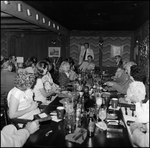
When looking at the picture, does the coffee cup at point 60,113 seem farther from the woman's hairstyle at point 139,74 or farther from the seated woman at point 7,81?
the seated woman at point 7,81

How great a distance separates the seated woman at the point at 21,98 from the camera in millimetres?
2027

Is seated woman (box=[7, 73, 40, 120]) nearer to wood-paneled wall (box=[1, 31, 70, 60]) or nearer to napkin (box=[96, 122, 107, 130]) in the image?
napkin (box=[96, 122, 107, 130])

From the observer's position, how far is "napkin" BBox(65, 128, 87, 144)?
144 centimetres

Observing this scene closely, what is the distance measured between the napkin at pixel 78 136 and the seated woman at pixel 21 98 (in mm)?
825

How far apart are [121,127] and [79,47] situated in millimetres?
6723

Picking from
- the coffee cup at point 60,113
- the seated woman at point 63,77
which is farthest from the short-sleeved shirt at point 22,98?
the seated woman at point 63,77

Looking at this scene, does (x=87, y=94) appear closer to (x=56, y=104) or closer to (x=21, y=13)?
(x=56, y=104)

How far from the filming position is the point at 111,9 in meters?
3.87

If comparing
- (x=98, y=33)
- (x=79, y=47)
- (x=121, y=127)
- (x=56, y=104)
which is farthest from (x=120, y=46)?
(x=121, y=127)

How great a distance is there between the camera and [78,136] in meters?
1.49

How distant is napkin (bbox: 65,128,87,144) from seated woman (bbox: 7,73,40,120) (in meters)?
0.83

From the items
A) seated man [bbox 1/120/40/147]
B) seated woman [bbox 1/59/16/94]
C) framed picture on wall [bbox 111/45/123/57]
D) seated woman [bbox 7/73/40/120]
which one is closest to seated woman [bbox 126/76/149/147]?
seated man [bbox 1/120/40/147]

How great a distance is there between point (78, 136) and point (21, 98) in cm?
100

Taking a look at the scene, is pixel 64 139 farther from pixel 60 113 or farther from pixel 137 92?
pixel 137 92
